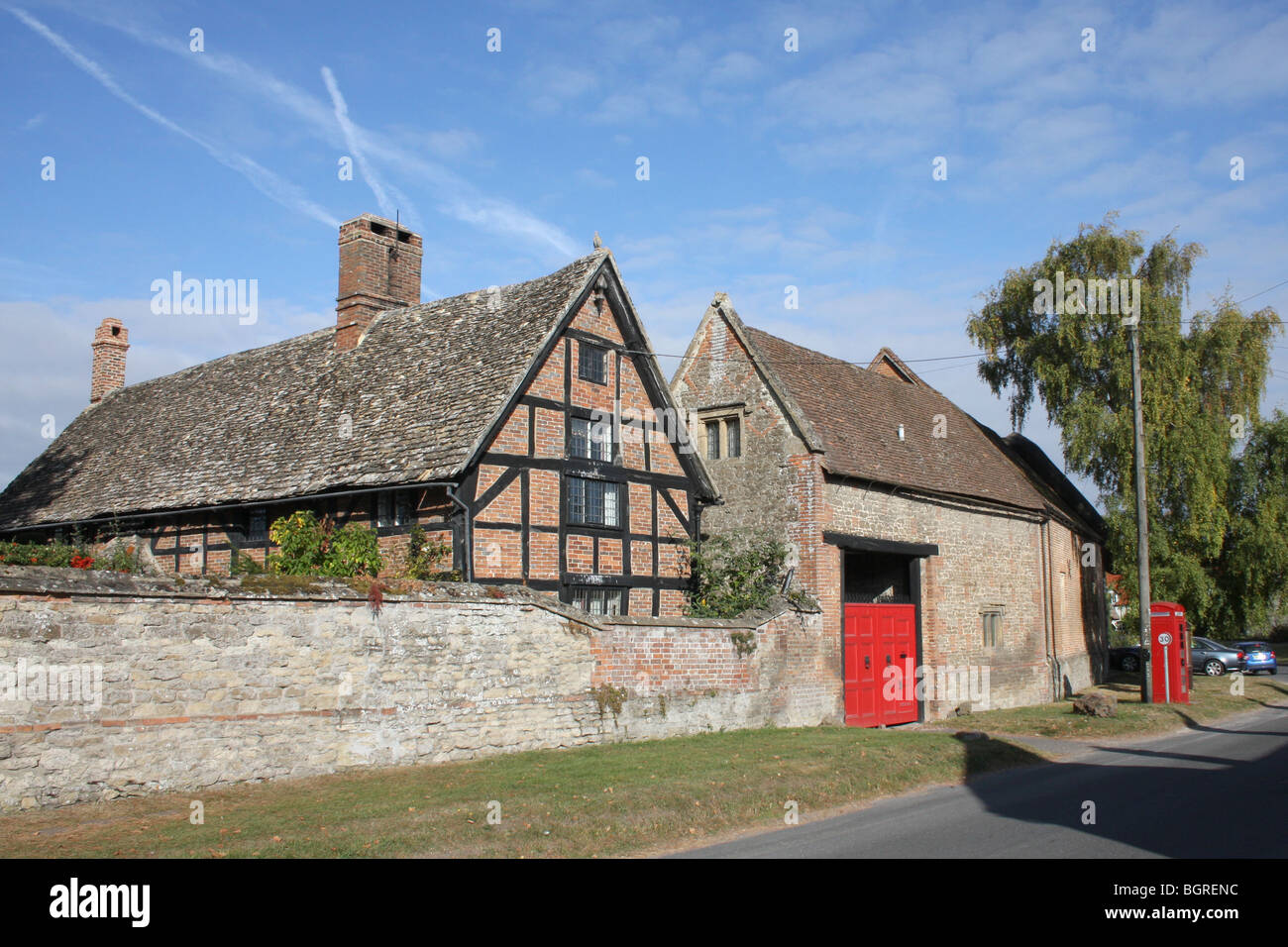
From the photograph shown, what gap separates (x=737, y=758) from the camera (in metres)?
13.3

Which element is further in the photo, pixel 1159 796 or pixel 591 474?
pixel 591 474

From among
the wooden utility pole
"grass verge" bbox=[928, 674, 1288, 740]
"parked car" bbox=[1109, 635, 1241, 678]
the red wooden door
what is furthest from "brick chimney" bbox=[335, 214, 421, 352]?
"parked car" bbox=[1109, 635, 1241, 678]

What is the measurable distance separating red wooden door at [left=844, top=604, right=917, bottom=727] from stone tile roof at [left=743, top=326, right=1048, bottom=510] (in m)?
2.99

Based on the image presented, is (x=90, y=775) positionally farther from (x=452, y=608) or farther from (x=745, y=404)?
(x=745, y=404)

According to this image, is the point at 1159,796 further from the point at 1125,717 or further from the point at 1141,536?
the point at 1141,536

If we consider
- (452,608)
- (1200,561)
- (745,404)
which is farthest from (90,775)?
(1200,561)

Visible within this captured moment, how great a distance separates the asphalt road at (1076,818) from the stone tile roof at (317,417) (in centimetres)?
879

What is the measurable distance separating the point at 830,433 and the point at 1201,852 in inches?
557

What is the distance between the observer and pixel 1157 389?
2862 centimetres

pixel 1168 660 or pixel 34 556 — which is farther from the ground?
pixel 34 556

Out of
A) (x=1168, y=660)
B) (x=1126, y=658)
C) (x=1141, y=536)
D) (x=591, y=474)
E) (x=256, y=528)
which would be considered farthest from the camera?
(x=1126, y=658)

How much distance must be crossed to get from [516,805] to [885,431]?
1697 cm

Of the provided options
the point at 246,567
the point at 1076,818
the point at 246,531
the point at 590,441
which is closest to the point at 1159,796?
the point at 1076,818

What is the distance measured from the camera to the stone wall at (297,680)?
389 inches
